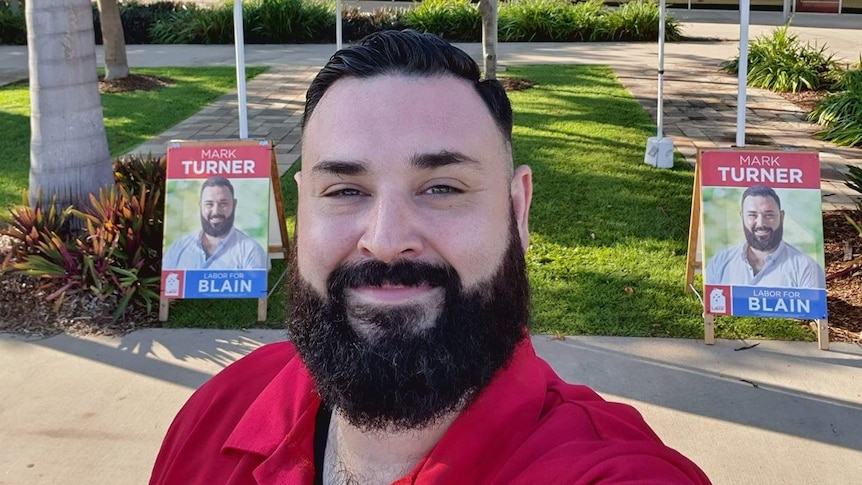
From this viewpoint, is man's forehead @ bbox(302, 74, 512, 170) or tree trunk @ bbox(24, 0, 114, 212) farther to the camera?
tree trunk @ bbox(24, 0, 114, 212)

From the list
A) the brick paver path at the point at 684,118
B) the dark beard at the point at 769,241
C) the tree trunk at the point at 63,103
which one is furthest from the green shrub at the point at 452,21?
the dark beard at the point at 769,241

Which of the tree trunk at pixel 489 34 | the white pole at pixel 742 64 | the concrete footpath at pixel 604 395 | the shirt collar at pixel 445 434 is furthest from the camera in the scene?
the tree trunk at pixel 489 34

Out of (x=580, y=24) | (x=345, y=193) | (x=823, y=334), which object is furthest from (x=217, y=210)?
(x=580, y=24)

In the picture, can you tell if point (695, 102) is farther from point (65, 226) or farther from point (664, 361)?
point (65, 226)

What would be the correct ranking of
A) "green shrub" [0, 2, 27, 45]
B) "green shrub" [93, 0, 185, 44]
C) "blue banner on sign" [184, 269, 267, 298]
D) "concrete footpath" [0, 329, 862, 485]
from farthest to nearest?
"green shrub" [93, 0, 185, 44], "green shrub" [0, 2, 27, 45], "blue banner on sign" [184, 269, 267, 298], "concrete footpath" [0, 329, 862, 485]

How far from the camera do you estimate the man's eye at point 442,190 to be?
1.57 meters

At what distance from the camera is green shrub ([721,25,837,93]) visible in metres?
12.4

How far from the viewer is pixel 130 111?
11.1 m

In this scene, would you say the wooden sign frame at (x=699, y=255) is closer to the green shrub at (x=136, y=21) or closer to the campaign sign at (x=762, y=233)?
the campaign sign at (x=762, y=233)

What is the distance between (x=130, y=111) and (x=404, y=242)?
10548mm

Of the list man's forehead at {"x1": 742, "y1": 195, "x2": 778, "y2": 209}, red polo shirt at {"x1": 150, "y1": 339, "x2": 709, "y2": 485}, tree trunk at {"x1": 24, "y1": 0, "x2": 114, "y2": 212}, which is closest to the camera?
red polo shirt at {"x1": 150, "y1": 339, "x2": 709, "y2": 485}

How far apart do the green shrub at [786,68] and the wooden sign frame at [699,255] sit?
828 centimetres

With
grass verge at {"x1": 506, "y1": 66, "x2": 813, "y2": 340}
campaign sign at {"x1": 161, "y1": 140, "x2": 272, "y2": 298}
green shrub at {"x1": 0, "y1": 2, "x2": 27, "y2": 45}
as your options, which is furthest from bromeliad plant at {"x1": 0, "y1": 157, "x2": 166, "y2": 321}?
green shrub at {"x1": 0, "y1": 2, "x2": 27, "y2": 45}

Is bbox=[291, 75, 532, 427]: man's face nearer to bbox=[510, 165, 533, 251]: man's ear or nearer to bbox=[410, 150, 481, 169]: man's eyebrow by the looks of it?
bbox=[410, 150, 481, 169]: man's eyebrow
